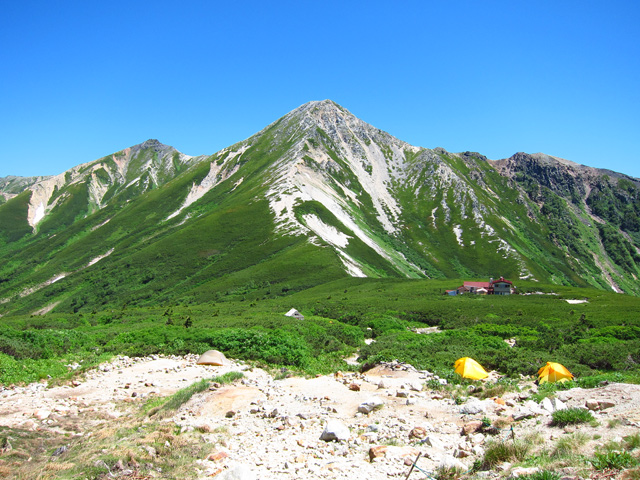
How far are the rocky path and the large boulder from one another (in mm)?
2082

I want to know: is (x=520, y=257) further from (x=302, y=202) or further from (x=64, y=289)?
(x=64, y=289)

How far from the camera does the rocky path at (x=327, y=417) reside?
937 centimetres

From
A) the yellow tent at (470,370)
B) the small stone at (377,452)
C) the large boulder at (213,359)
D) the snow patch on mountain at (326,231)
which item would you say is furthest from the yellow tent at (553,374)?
the snow patch on mountain at (326,231)

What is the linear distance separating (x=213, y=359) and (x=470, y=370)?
541 inches

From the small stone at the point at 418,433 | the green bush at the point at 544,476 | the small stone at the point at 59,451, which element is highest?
the green bush at the point at 544,476

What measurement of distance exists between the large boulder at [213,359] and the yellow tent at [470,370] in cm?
1255

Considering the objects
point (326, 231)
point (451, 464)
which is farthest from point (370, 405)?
point (326, 231)

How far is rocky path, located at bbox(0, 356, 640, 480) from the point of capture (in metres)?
9.37

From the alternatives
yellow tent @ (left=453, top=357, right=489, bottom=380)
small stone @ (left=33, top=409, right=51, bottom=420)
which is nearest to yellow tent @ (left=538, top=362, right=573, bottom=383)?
yellow tent @ (left=453, top=357, right=489, bottom=380)

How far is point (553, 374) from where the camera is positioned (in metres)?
17.1

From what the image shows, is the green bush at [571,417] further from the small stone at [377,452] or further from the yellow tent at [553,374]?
the yellow tent at [553,374]

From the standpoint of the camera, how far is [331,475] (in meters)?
9.11

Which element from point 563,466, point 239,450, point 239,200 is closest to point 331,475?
point 239,450

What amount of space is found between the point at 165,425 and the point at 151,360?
435 inches
